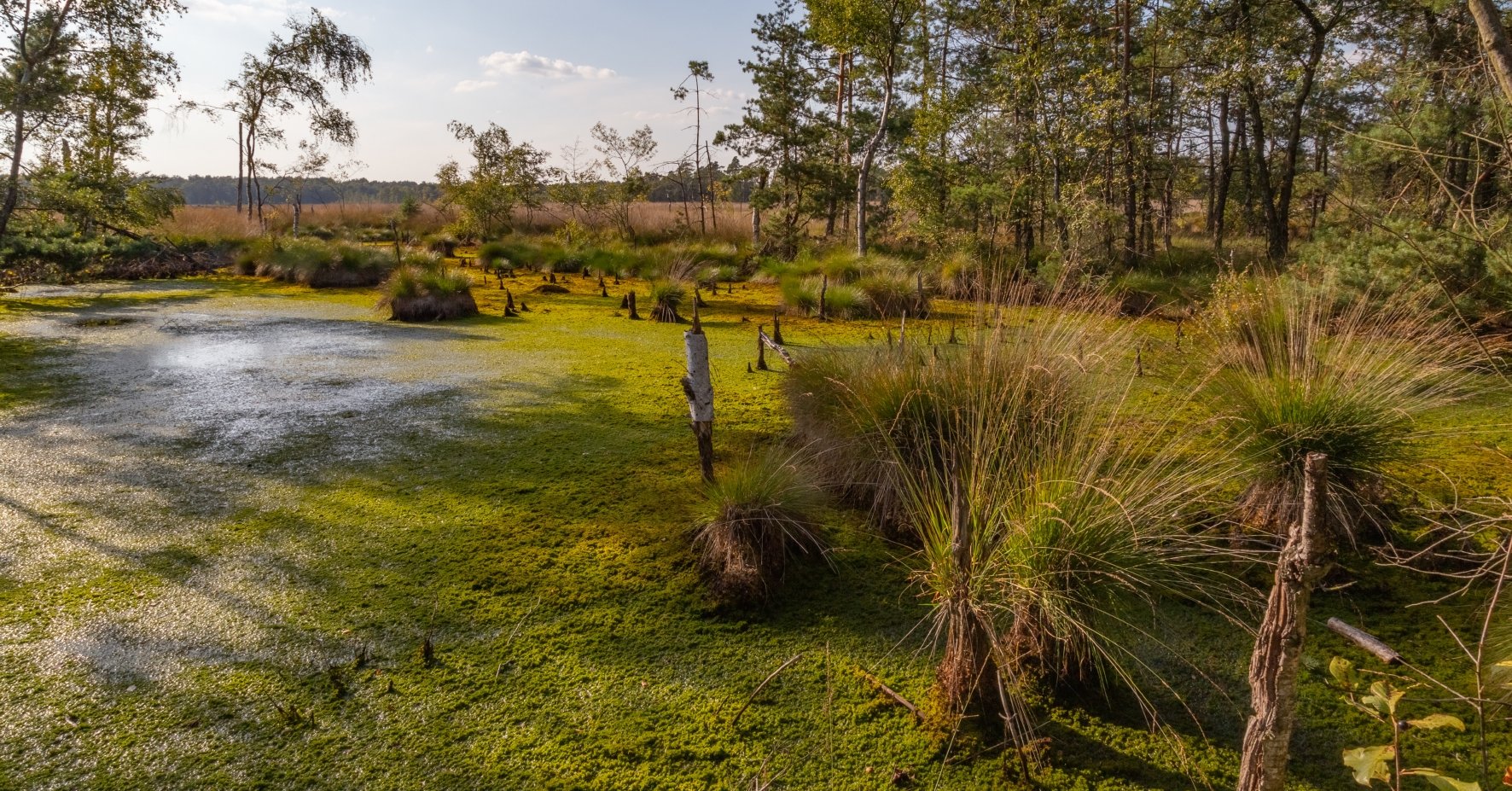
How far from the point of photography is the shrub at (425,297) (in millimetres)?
7523

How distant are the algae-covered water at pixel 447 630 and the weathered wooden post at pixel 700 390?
329 mm

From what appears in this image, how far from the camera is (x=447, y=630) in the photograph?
6.63ft

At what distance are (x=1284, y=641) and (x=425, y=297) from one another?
26.3 feet

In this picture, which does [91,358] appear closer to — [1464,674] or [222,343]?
[222,343]

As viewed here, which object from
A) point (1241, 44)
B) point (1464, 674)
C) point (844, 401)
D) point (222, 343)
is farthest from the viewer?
point (1241, 44)

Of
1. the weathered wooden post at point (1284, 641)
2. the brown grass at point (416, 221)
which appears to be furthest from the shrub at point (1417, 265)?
the brown grass at point (416, 221)

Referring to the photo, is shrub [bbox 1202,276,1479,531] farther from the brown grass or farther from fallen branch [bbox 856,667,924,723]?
the brown grass

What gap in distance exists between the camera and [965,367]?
261 centimetres

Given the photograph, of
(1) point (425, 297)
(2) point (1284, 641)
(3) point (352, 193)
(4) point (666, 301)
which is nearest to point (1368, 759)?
(2) point (1284, 641)

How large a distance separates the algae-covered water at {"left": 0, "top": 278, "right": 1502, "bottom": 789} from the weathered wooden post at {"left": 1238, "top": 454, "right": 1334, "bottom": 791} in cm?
50

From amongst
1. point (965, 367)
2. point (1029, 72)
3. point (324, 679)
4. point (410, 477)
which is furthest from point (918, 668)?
point (1029, 72)

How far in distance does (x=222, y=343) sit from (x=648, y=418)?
452 centimetres

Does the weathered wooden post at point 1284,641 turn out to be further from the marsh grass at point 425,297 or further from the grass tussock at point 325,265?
the grass tussock at point 325,265

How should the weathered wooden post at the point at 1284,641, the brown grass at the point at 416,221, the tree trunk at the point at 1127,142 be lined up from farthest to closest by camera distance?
the brown grass at the point at 416,221
the tree trunk at the point at 1127,142
the weathered wooden post at the point at 1284,641
